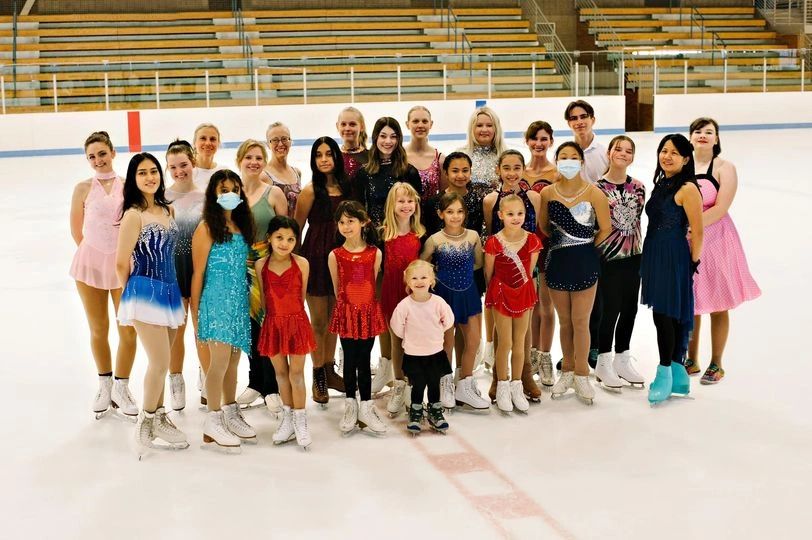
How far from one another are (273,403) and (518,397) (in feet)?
3.56

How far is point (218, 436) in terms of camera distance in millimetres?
4105

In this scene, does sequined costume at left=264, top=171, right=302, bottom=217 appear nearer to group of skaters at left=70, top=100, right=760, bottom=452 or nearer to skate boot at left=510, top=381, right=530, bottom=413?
group of skaters at left=70, top=100, right=760, bottom=452

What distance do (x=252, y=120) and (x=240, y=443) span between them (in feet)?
49.9

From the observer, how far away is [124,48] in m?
21.0

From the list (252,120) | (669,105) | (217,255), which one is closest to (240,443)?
(217,255)

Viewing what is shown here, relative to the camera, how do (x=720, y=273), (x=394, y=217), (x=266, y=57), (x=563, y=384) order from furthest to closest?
(x=266, y=57) → (x=720, y=273) → (x=563, y=384) → (x=394, y=217)

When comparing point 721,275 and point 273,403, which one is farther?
point 721,275

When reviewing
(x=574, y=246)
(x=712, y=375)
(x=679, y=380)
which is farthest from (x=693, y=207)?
(x=712, y=375)

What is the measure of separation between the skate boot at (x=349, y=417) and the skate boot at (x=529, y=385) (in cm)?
81

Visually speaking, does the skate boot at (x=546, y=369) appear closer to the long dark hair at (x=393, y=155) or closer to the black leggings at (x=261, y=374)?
the long dark hair at (x=393, y=155)

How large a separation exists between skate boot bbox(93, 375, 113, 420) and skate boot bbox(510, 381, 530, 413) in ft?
5.89

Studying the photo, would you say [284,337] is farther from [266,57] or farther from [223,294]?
[266,57]

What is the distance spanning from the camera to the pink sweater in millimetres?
4281

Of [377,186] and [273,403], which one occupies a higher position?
[377,186]
